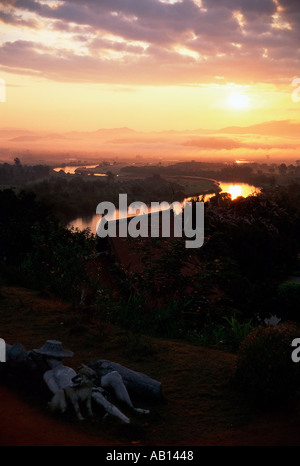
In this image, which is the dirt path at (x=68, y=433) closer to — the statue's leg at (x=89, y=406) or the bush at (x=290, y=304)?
the statue's leg at (x=89, y=406)

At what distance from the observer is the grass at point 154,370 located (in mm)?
4527

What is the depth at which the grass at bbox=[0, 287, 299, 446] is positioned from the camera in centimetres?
453

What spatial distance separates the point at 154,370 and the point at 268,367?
5.86 feet

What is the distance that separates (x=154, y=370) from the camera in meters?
6.34

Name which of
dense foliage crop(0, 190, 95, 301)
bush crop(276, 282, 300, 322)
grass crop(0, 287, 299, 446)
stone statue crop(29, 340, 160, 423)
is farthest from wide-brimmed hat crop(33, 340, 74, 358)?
bush crop(276, 282, 300, 322)

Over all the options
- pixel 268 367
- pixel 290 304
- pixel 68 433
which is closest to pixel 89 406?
pixel 68 433

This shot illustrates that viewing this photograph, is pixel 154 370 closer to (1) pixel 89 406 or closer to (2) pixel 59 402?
(1) pixel 89 406

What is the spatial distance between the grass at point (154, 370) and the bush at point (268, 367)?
0.26 meters

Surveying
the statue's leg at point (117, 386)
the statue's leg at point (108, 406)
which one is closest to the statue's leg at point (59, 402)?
the statue's leg at point (108, 406)

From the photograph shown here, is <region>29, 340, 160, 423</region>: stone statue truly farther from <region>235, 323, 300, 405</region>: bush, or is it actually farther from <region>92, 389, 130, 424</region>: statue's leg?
<region>235, 323, 300, 405</region>: bush

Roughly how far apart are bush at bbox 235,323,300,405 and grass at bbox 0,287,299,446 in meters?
0.26

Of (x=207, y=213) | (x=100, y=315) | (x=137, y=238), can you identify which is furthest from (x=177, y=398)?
(x=207, y=213)
